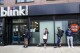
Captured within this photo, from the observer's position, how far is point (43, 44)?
18828mm

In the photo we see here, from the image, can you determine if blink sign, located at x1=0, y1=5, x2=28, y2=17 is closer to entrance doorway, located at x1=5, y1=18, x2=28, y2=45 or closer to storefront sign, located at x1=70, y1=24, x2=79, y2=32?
entrance doorway, located at x1=5, y1=18, x2=28, y2=45

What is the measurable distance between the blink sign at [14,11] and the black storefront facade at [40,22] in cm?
42

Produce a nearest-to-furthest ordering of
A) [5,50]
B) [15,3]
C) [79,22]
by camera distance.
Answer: [5,50] < [79,22] < [15,3]

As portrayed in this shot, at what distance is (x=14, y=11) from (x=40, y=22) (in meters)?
2.92

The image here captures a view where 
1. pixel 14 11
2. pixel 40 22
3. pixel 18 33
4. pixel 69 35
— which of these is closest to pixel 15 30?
pixel 18 33

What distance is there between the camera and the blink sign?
18891 mm

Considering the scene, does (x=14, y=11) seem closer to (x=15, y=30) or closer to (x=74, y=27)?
(x=15, y=30)

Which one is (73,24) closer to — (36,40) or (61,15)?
(61,15)

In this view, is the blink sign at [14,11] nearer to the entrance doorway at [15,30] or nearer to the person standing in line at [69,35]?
the entrance doorway at [15,30]

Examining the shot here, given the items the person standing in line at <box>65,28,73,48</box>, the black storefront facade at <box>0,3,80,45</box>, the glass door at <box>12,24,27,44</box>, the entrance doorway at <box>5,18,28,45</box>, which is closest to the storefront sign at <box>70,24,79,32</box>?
the black storefront facade at <box>0,3,80,45</box>

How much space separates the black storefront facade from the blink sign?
1.37ft

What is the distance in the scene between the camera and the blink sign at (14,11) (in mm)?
18891

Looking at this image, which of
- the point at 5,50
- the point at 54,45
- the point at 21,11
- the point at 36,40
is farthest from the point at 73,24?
the point at 5,50

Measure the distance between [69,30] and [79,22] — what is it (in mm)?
1552
